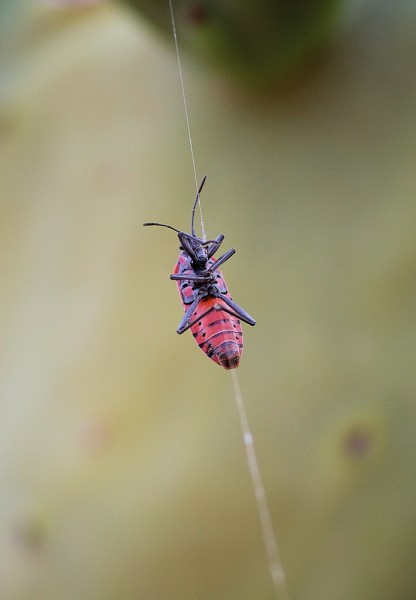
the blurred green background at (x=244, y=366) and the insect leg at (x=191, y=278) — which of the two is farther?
the blurred green background at (x=244, y=366)

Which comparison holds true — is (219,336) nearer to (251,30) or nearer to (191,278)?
(191,278)

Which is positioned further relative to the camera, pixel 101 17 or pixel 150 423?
pixel 101 17

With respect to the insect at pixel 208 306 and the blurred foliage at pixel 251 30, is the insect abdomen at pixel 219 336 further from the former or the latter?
the blurred foliage at pixel 251 30

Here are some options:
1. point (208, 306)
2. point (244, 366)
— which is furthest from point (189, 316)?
point (244, 366)

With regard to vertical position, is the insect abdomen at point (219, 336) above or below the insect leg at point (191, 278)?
below

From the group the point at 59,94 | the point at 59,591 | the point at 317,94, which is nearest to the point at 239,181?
the point at 317,94

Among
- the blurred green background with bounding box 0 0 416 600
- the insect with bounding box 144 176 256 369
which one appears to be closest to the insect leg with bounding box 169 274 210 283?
the insect with bounding box 144 176 256 369

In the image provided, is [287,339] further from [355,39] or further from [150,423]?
[355,39]

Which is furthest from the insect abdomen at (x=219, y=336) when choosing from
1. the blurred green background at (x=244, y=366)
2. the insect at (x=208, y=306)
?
the blurred green background at (x=244, y=366)
